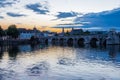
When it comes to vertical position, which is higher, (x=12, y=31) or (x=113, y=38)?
(x=12, y=31)

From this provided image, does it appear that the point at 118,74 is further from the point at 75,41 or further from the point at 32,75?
the point at 75,41

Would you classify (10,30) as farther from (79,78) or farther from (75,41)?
(79,78)

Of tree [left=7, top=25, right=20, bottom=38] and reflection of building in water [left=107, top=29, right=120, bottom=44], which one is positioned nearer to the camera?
reflection of building in water [left=107, top=29, right=120, bottom=44]

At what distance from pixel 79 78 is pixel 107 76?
3.09m

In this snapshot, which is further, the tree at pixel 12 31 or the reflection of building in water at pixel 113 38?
the tree at pixel 12 31

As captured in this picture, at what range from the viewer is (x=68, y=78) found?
30.6 metres

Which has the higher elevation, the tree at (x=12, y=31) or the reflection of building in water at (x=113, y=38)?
the tree at (x=12, y=31)

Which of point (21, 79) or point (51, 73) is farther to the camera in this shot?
point (51, 73)

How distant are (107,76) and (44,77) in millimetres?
5903

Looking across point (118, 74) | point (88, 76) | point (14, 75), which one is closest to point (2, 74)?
point (14, 75)

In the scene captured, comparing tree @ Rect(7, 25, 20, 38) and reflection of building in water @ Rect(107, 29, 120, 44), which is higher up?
tree @ Rect(7, 25, 20, 38)

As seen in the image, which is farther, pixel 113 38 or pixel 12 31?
pixel 12 31

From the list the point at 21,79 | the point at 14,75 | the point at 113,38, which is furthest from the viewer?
the point at 113,38

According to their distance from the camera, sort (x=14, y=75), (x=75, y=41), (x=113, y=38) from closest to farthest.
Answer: (x=14, y=75), (x=113, y=38), (x=75, y=41)
